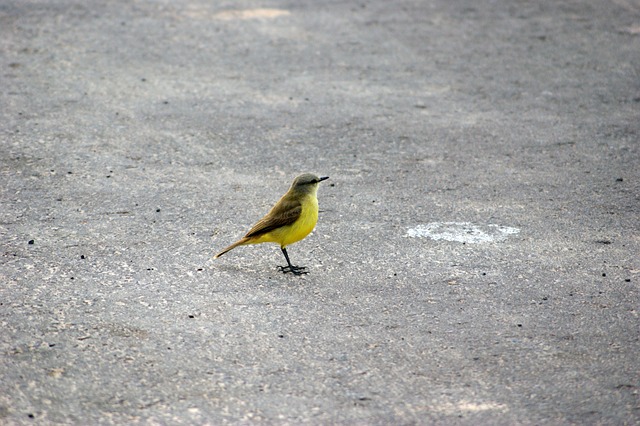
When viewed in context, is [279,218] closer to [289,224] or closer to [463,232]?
[289,224]

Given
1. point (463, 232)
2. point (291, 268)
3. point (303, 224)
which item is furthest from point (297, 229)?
point (463, 232)

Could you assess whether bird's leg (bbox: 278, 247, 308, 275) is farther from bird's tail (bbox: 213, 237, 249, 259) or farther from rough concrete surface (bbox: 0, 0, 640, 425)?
bird's tail (bbox: 213, 237, 249, 259)

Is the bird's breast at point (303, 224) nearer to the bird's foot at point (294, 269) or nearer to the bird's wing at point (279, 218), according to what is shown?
the bird's wing at point (279, 218)

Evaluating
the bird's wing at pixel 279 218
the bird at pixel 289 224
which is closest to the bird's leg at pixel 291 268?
the bird at pixel 289 224

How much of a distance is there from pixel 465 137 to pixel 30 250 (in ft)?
15.0

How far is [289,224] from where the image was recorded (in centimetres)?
620

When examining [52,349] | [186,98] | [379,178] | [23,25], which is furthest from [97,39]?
[52,349]

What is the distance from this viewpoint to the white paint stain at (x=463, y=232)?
6773 millimetres

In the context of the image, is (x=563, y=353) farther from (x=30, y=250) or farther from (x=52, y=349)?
(x=30, y=250)

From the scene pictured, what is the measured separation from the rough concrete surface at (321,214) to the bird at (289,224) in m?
0.20

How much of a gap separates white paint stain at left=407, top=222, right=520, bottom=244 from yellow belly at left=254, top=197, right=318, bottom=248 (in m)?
0.95

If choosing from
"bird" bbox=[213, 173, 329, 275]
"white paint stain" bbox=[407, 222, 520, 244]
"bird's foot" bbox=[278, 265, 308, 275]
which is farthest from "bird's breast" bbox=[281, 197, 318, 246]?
"white paint stain" bbox=[407, 222, 520, 244]

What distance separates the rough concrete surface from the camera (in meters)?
4.78

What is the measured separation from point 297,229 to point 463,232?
1463 millimetres
